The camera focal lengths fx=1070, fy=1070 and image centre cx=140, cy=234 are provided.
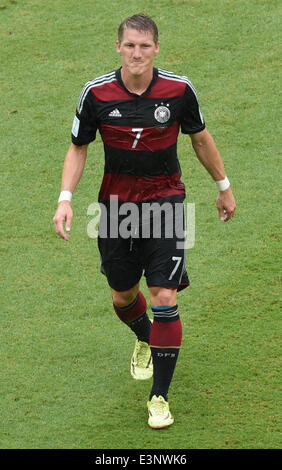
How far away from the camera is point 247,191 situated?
8.95 m

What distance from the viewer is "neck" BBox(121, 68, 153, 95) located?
6242 mm

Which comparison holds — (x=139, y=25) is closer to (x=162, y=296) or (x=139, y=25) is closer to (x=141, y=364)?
(x=162, y=296)

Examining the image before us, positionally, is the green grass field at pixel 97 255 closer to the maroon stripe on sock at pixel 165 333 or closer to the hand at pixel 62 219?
the maroon stripe on sock at pixel 165 333

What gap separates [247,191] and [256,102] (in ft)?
4.74

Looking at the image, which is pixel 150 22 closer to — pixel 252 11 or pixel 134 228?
pixel 134 228

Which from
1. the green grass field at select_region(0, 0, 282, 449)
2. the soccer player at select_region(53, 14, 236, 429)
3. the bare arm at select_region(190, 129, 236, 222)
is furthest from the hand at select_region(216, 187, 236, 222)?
the green grass field at select_region(0, 0, 282, 449)

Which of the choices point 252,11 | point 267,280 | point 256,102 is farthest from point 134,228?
point 252,11

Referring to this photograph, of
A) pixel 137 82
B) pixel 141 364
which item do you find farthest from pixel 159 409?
pixel 137 82

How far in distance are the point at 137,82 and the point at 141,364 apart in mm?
1889

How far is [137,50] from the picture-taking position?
6.14 m

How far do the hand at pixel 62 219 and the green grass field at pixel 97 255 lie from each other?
1187 mm

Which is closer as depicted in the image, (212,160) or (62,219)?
(62,219)

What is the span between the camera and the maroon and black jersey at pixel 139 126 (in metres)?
6.29

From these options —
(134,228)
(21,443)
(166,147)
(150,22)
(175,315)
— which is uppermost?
(150,22)
